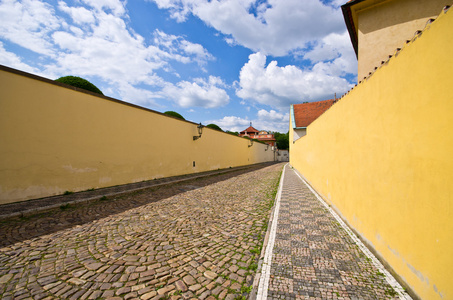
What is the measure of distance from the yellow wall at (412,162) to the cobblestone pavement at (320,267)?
294 mm

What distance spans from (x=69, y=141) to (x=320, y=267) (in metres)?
7.56

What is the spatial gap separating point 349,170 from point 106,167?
7993 mm

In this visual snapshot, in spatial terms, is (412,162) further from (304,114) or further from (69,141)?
(304,114)

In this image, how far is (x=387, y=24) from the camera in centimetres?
636

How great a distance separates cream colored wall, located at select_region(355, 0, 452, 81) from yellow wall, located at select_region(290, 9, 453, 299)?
511 centimetres

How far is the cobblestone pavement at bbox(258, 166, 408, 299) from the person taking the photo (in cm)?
191

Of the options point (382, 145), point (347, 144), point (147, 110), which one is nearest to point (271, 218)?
point (347, 144)

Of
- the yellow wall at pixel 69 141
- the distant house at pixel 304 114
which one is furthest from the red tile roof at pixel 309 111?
the yellow wall at pixel 69 141

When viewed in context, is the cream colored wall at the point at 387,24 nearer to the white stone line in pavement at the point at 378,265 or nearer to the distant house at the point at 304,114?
the white stone line in pavement at the point at 378,265

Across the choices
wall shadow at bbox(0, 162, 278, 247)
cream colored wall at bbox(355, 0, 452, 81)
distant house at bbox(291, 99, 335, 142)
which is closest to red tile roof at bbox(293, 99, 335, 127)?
distant house at bbox(291, 99, 335, 142)

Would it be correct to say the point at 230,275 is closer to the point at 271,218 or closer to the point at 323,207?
the point at 271,218

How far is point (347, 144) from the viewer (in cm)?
385

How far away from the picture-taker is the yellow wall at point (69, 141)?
4.79 meters

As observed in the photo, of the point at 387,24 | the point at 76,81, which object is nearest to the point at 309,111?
the point at 387,24
